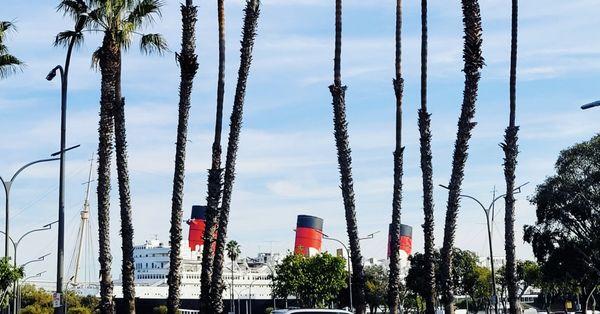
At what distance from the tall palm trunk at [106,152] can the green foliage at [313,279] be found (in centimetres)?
8321

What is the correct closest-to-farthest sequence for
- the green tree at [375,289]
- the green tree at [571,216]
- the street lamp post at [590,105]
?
1. the street lamp post at [590,105]
2. the green tree at [571,216]
3. the green tree at [375,289]

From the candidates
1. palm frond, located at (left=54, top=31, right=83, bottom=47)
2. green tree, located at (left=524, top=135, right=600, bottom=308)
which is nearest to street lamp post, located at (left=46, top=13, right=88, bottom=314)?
palm frond, located at (left=54, top=31, right=83, bottom=47)

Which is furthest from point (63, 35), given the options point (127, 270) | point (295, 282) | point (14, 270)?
point (295, 282)

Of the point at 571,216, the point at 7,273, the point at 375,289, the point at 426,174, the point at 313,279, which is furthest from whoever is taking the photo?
the point at 375,289

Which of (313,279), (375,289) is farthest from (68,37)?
(375,289)

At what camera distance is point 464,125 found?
35.4 metres

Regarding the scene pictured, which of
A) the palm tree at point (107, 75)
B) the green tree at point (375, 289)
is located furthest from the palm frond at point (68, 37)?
the green tree at point (375, 289)

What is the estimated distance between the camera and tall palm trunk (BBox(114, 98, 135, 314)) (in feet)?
111

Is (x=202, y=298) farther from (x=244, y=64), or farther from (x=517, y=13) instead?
(x=517, y=13)

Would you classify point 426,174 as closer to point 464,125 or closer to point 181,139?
point 464,125

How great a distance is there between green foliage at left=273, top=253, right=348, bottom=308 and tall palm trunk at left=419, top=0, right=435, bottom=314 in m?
79.5

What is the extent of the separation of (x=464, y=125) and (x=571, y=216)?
100 feet

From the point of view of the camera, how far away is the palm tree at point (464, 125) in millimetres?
33500

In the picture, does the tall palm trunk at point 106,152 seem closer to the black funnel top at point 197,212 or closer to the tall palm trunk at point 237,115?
the tall palm trunk at point 237,115
